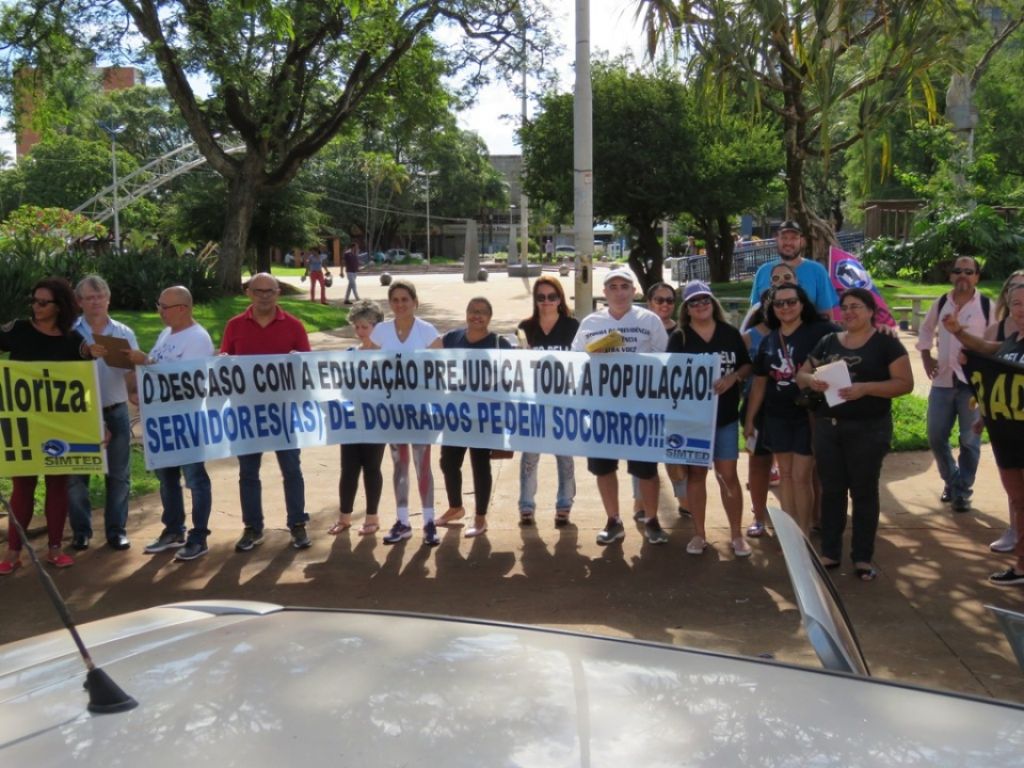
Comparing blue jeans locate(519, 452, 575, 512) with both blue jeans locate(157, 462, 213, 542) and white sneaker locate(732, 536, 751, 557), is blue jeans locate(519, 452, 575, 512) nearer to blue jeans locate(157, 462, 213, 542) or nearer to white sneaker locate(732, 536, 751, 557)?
white sneaker locate(732, 536, 751, 557)

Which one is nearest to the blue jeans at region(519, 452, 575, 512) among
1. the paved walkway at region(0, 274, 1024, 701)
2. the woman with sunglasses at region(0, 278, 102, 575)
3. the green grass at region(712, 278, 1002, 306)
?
the paved walkway at region(0, 274, 1024, 701)

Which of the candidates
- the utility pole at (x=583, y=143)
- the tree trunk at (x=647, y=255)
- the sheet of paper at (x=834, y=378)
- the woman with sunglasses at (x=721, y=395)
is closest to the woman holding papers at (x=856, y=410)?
the sheet of paper at (x=834, y=378)

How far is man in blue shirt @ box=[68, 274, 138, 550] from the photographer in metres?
7.22

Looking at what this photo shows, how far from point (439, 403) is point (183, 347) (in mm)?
1728

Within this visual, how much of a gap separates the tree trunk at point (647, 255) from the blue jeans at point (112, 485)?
18780 mm

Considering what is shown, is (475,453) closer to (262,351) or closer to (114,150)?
(262,351)

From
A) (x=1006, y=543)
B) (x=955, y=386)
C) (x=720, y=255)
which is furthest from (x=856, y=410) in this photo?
(x=720, y=255)

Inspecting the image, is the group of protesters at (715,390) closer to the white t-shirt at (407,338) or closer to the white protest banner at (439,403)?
the white t-shirt at (407,338)

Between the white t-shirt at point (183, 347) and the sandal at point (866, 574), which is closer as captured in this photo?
the sandal at point (866, 574)

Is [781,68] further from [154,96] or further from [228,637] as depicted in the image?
[154,96]

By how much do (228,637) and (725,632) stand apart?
374 centimetres

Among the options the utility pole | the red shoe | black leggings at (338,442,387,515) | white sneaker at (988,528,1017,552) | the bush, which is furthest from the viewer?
the bush

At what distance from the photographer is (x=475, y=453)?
743 cm

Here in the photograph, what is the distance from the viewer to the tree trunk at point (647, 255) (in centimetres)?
2514
